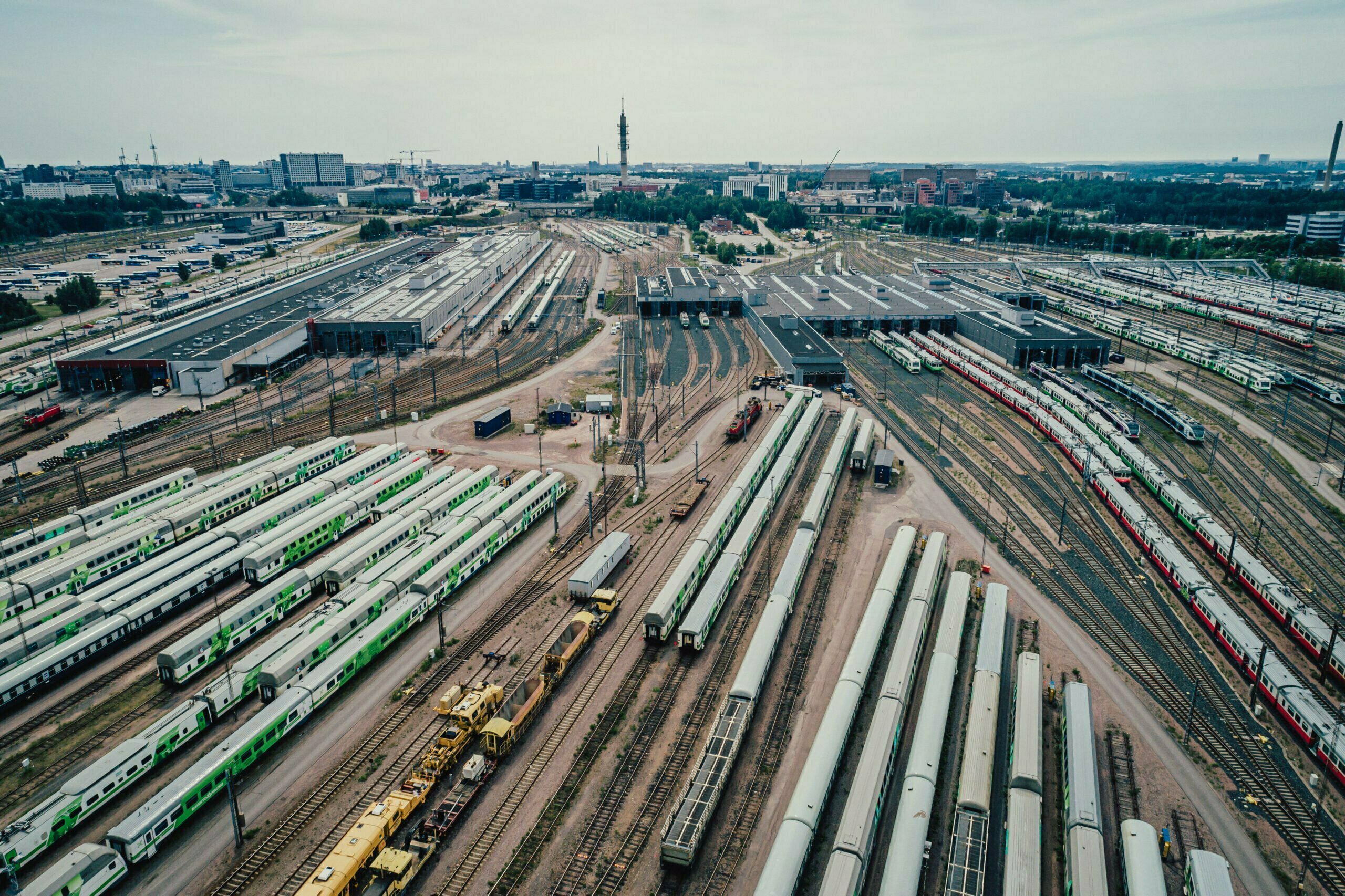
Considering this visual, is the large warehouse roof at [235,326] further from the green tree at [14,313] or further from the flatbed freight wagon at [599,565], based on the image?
the flatbed freight wagon at [599,565]

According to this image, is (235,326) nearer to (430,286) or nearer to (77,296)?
(430,286)

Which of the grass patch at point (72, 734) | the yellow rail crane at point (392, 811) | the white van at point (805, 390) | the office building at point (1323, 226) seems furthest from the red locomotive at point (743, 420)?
the office building at point (1323, 226)

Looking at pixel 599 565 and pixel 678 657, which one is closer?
pixel 678 657

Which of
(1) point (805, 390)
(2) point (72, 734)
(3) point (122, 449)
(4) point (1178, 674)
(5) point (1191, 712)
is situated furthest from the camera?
(1) point (805, 390)

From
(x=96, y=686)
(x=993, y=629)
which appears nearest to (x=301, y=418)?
(x=96, y=686)

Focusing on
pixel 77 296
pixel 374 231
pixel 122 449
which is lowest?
pixel 122 449

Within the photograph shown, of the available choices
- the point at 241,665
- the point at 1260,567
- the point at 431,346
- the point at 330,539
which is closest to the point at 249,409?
the point at 431,346

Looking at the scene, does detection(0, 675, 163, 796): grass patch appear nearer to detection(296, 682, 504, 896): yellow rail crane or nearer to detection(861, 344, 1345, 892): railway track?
detection(296, 682, 504, 896): yellow rail crane
